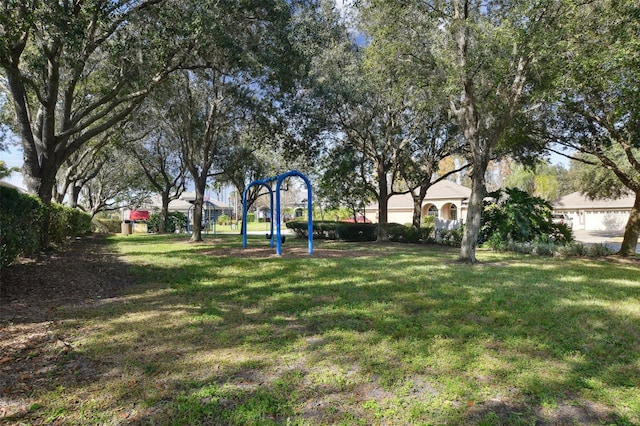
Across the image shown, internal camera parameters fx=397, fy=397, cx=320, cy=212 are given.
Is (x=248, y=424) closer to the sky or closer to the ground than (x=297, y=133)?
closer to the ground

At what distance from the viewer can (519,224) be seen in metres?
14.4

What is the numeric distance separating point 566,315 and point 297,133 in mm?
13439

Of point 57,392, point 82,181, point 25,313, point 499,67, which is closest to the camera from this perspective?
point 57,392

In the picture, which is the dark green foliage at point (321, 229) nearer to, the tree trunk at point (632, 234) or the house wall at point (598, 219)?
the tree trunk at point (632, 234)

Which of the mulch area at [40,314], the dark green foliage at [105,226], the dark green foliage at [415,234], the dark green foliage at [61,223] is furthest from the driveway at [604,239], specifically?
the dark green foliage at [105,226]

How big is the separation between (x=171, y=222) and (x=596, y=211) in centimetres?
3795

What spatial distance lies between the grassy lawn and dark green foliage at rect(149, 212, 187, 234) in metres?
26.1

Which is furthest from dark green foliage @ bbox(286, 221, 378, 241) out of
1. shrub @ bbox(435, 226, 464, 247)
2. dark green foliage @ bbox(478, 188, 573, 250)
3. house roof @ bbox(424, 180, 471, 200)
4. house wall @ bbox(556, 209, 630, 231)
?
house wall @ bbox(556, 209, 630, 231)

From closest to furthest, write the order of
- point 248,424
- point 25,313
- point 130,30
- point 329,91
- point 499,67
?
1. point 248,424
2. point 25,313
3. point 499,67
4. point 130,30
5. point 329,91

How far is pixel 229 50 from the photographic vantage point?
9.09 metres

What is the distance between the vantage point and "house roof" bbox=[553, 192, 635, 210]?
3512 cm

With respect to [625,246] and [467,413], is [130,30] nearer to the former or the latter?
[467,413]

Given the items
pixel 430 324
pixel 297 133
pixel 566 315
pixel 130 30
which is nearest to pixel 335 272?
pixel 430 324

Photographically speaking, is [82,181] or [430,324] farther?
[82,181]
